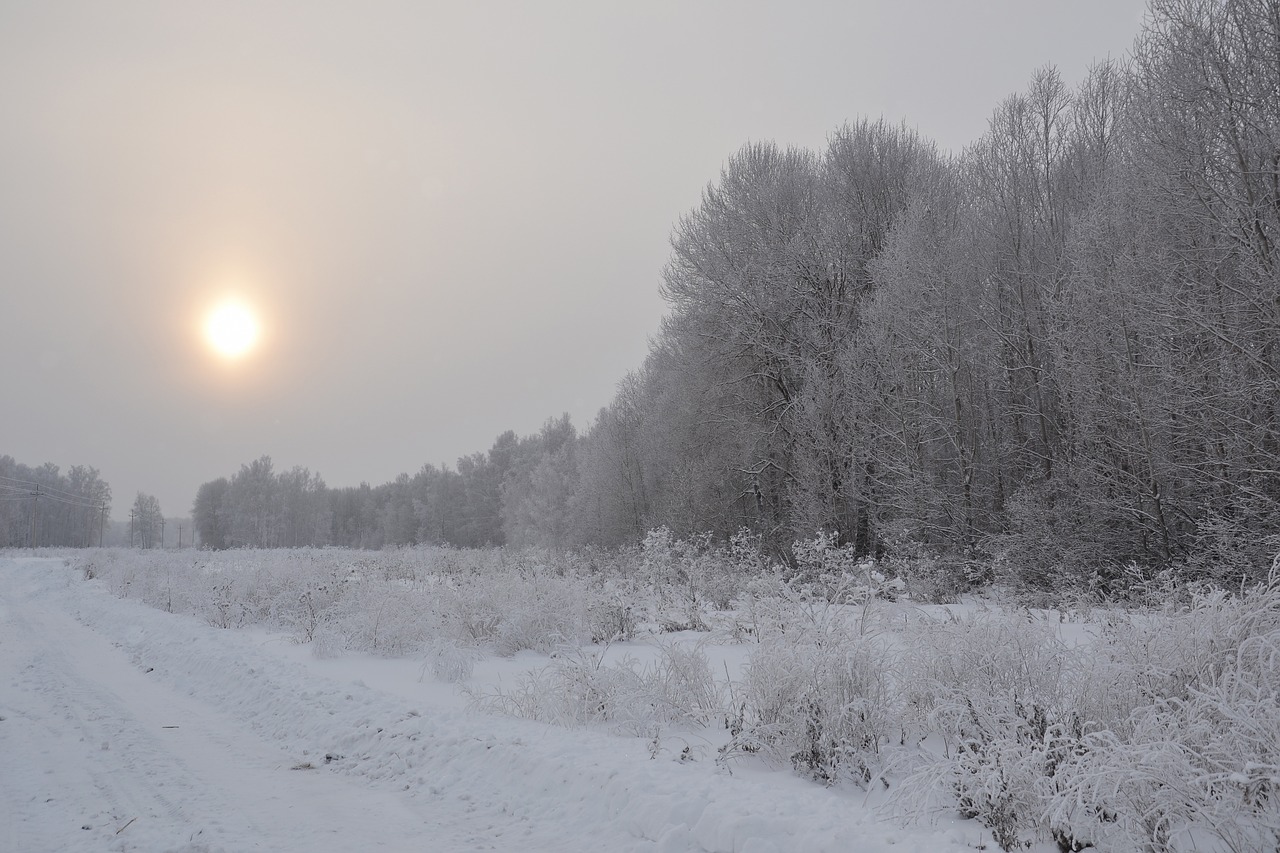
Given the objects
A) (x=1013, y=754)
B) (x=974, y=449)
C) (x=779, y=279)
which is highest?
(x=779, y=279)

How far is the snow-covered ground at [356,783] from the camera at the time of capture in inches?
139

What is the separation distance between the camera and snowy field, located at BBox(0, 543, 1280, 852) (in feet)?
10.4

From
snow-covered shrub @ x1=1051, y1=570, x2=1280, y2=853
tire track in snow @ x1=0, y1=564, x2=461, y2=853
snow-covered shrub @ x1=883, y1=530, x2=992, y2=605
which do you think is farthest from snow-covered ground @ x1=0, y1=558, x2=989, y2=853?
snow-covered shrub @ x1=883, y1=530, x2=992, y2=605

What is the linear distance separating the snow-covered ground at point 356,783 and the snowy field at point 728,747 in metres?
0.02

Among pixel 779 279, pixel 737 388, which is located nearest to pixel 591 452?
pixel 737 388

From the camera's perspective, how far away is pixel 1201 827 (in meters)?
2.88

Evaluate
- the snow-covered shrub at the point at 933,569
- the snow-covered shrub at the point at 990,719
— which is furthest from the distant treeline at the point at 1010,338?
the snow-covered shrub at the point at 990,719

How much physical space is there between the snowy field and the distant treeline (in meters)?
5.13

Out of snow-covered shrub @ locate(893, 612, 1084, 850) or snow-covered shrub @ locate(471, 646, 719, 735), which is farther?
snow-covered shrub @ locate(471, 646, 719, 735)

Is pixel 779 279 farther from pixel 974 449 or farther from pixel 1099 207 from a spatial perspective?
pixel 1099 207

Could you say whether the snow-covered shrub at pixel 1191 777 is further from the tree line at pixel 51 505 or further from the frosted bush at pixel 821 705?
the tree line at pixel 51 505

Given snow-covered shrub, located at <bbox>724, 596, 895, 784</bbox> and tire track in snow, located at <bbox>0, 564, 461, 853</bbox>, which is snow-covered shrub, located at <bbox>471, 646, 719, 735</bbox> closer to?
snow-covered shrub, located at <bbox>724, 596, 895, 784</bbox>

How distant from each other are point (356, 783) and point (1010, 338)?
660 inches

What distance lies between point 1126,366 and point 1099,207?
9.79ft
